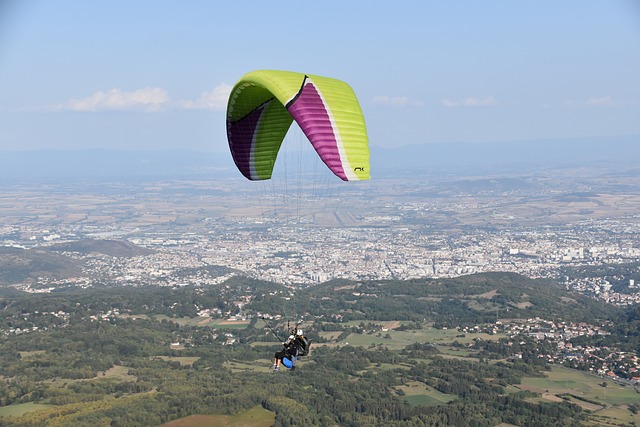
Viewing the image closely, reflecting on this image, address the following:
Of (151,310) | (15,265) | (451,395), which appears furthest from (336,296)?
(15,265)

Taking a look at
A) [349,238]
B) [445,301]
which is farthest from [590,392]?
[349,238]

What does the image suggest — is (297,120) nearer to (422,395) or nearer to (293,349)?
(293,349)

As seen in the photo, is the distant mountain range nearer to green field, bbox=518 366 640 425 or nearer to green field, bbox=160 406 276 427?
green field, bbox=160 406 276 427

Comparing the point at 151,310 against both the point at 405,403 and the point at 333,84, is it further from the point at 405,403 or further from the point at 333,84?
the point at 333,84

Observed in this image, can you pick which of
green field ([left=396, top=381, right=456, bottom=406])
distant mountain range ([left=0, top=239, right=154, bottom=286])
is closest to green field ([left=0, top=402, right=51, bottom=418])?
green field ([left=396, top=381, right=456, bottom=406])

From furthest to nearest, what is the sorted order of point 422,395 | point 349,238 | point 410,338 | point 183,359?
point 349,238
point 410,338
point 183,359
point 422,395

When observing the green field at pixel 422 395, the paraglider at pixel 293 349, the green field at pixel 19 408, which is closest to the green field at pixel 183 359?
the green field at pixel 19 408

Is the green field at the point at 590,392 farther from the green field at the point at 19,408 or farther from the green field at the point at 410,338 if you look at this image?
the green field at the point at 19,408
